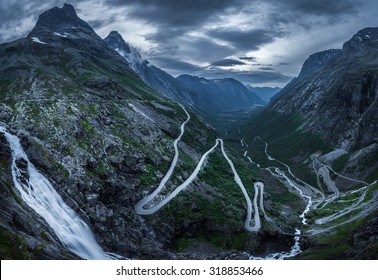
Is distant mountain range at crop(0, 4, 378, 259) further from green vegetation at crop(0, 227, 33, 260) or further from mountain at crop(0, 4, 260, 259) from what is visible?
mountain at crop(0, 4, 260, 259)

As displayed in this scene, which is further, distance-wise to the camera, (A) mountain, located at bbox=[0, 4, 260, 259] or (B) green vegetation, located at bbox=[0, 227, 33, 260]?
(A) mountain, located at bbox=[0, 4, 260, 259]

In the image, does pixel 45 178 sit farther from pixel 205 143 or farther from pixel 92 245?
pixel 205 143

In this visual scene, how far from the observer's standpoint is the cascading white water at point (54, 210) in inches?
2589

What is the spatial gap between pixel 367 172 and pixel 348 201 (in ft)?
135

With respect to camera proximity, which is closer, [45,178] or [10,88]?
[45,178]

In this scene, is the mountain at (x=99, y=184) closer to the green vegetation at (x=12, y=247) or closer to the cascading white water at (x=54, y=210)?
the green vegetation at (x=12, y=247)

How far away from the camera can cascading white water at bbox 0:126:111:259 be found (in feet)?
216

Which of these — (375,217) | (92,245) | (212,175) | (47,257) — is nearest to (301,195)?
(212,175)

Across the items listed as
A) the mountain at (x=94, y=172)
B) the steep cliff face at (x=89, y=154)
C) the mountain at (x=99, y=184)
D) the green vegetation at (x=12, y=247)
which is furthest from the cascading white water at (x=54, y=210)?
the green vegetation at (x=12, y=247)

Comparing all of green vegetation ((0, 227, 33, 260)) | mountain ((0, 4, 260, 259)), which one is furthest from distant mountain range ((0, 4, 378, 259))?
mountain ((0, 4, 260, 259))

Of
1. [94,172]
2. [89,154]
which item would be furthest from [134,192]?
[89,154]

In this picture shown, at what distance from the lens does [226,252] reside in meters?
91.8

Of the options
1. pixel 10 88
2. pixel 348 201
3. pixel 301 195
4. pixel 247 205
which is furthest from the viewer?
pixel 301 195

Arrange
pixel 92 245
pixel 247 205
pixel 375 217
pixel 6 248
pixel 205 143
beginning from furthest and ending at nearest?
1. pixel 205 143
2. pixel 247 205
3. pixel 375 217
4. pixel 92 245
5. pixel 6 248
